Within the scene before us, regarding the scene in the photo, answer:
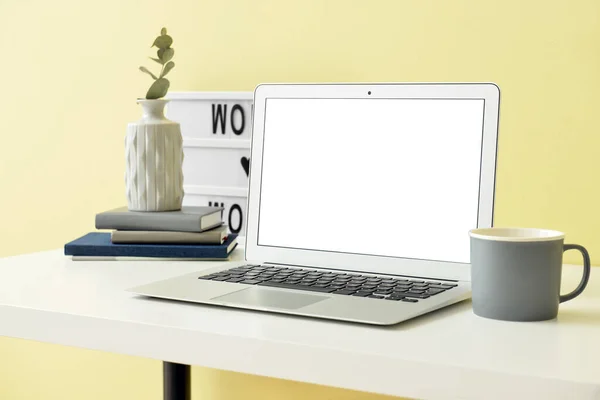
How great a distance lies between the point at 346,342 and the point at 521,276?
20 cm

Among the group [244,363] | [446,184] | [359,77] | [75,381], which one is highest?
[359,77]

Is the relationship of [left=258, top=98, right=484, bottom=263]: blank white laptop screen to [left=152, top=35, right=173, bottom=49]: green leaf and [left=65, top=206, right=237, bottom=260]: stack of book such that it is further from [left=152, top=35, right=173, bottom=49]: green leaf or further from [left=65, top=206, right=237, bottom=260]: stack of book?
[left=152, top=35, right=173, bottom=49]: green leaf

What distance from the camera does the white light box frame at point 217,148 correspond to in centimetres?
144

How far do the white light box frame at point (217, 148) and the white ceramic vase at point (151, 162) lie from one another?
0.23 m

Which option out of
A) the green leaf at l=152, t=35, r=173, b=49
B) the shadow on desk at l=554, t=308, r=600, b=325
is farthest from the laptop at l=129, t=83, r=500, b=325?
the green leaf at l=152, t=35, r=173, b=49

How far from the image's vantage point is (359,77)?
136 centimetres

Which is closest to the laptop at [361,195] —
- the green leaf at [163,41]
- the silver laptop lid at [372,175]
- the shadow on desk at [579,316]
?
the silver laptop lid at [372,175]

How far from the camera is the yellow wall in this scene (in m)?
1.21

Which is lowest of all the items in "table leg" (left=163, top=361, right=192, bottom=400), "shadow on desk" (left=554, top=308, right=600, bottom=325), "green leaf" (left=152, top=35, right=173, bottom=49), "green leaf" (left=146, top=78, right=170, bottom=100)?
"table leg" (left=163, top=361, right=192, bottom=400)

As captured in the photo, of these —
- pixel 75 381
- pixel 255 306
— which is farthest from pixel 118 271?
pixel 75 381

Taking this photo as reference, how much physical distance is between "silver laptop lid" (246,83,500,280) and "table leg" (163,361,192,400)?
24cm

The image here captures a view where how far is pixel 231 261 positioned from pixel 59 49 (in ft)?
2.50

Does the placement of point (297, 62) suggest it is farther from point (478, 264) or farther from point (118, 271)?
point (478, 264)

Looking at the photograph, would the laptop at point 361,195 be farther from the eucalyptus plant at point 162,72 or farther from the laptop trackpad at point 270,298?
the eucalyptus plant at point 162,72
